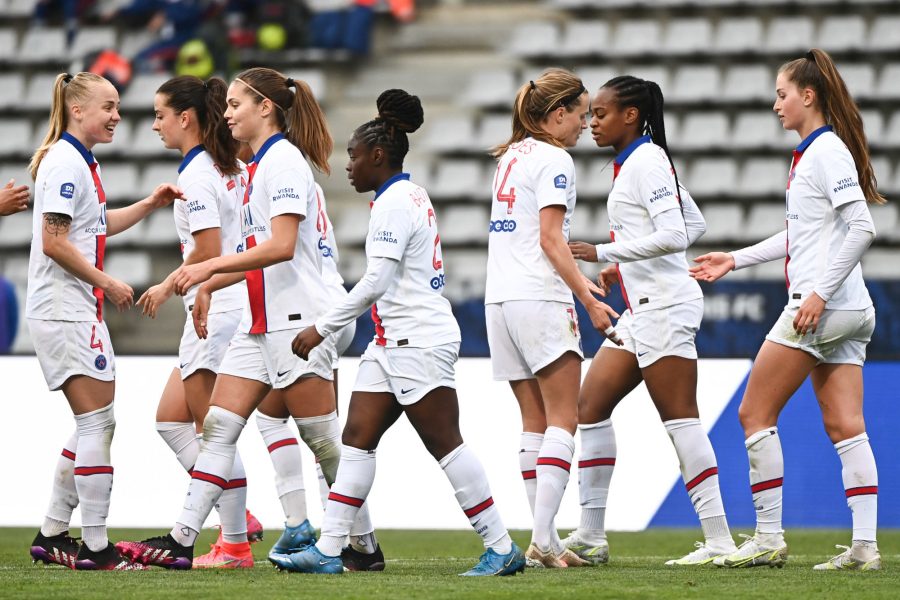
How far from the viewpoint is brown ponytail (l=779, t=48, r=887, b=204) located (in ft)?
17.5

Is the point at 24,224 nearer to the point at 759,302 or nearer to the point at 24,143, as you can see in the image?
the point at 24,143

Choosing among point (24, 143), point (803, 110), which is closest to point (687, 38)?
point (24, 143)

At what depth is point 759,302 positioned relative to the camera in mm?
9891

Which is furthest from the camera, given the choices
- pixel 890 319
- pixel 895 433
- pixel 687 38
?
pixel 687 38

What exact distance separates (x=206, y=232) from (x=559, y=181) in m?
1.50

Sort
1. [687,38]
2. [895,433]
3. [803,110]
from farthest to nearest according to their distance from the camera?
1. [687,38]
2. [895,433]
3. [803,110]

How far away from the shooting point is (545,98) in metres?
5.43

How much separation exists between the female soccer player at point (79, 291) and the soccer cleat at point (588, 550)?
184 cm

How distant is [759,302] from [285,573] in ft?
18.7

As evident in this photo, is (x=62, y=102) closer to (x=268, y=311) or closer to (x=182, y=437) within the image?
(x=268, y=311)

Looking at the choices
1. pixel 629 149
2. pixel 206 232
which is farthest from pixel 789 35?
pixel 206 232

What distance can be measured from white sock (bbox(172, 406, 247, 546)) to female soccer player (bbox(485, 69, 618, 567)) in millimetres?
1102

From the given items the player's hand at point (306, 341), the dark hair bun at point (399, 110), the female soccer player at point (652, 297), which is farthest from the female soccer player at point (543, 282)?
the player's hand at point (306, 341)

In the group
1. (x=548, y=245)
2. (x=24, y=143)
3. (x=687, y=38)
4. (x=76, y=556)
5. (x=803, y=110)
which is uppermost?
(x=687, y=38)
